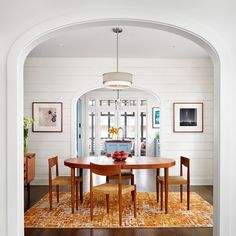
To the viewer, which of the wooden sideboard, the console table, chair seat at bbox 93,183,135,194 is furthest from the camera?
the console table

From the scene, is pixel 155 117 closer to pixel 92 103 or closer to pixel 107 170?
pixel 92 103

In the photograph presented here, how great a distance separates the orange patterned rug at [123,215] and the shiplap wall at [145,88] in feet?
4.70

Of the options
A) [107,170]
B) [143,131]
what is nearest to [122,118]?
[143,131]

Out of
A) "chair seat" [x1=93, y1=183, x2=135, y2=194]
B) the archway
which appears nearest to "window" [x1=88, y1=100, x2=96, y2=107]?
"chair seat" [x1=93, y1=183, x2=135, y2=194]

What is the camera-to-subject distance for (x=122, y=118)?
11.0 meters

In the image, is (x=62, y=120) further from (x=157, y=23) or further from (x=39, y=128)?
(x=157, y=23)

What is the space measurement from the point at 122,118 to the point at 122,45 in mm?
5987

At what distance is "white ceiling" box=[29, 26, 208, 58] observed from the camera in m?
4.49

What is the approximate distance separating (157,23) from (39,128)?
4.37 meters

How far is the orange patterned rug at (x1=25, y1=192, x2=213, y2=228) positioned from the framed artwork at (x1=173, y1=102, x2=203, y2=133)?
5.92ft

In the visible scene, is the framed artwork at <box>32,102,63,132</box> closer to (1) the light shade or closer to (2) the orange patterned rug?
(2) the orange patterned rug

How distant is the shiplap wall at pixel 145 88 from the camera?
6.09 meters

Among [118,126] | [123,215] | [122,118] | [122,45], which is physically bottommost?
[123,215]
